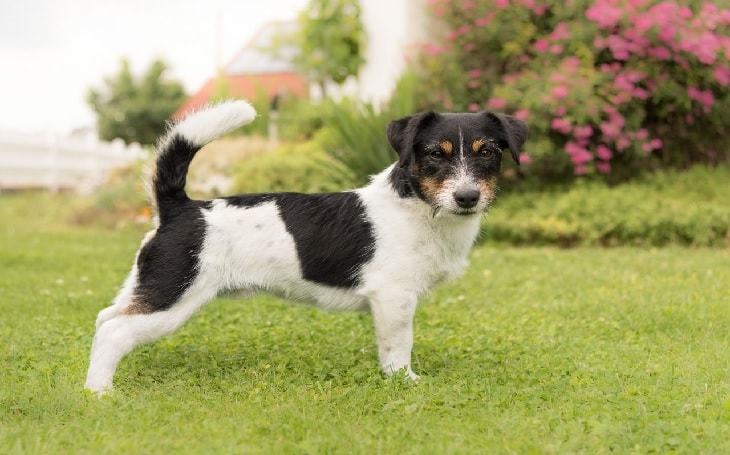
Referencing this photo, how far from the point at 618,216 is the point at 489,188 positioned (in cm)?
713

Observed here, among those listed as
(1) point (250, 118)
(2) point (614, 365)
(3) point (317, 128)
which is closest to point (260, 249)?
(1) point (250, 118)

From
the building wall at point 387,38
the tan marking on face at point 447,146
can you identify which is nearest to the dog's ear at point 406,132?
the tan marking on face at point 447,146

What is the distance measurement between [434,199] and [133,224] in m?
11.1

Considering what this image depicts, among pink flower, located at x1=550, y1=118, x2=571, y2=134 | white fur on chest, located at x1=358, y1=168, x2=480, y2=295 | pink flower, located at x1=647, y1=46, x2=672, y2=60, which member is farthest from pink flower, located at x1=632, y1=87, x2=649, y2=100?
white fur on chest, located at x1=358, y1=168, x2=480, y2=295

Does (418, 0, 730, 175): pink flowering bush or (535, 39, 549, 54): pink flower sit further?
(535, 39, 549, 54): pink flower

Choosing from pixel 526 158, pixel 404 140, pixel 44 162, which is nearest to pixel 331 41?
pixel 526 158

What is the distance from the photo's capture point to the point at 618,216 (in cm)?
1112

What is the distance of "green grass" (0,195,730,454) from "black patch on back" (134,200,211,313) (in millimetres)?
535

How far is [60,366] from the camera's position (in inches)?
198

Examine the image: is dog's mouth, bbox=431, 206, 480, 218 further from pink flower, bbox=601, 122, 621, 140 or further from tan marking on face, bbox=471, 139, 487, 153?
pink flower, bbox=601, 122, 621, 140

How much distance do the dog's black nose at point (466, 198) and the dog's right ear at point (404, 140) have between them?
393mm

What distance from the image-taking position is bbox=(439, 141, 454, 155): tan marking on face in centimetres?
449

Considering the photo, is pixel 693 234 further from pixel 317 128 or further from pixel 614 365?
pixel 317 128

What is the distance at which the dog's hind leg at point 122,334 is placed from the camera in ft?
14.5
